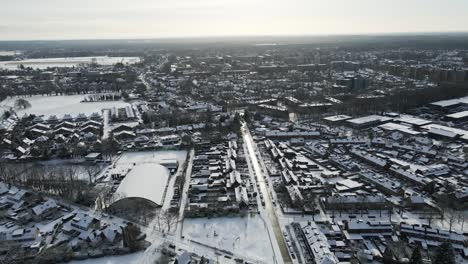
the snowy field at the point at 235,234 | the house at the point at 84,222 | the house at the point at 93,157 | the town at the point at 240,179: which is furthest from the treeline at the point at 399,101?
the house at the point at 84,222

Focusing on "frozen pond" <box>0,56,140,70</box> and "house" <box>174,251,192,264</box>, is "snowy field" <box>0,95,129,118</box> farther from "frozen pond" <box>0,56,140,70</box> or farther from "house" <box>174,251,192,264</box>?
"frozen pond" <box>0,56,140,70</box>

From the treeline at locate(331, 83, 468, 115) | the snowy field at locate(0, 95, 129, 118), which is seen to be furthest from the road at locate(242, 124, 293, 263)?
the snowy field at locate(0, 95, 129, 118)

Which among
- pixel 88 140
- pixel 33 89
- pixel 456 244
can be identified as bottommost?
pixel 456 244

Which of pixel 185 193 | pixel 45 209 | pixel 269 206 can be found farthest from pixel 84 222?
pixel 269 206

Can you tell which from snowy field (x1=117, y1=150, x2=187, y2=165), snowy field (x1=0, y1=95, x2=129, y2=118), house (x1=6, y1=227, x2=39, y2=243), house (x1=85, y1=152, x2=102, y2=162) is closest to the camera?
house (x1=6, y1=227, x2=39, y2=243)

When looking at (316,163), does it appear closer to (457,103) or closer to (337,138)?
(337,138)

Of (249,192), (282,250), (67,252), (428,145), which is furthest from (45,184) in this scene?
(428,145)

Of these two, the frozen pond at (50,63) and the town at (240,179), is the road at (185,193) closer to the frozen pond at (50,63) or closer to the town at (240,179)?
the town at (240,179)
